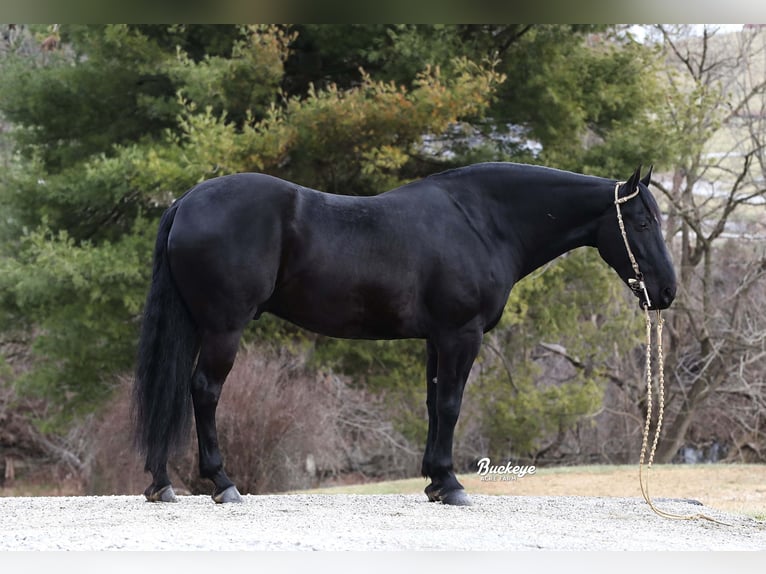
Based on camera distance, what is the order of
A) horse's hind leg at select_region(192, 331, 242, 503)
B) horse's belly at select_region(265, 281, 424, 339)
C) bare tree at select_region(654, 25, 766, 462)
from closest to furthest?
horse's hind leg at select_region(192, 331, 242, 503)
horse's belly at select_region(265, 281, 424, 339)
bare tree at select_region(654, 25, 766, 462)

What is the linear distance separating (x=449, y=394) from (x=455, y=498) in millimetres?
635

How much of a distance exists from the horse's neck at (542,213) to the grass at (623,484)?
4529mm

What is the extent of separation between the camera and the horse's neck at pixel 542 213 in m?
5.84


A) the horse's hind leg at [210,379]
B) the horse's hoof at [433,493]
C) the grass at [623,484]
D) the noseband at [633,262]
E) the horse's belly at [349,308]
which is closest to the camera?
the horse's hind leg at [210,379]

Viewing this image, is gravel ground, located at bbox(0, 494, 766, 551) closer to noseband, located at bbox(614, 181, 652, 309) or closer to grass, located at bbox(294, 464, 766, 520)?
noseband, located at bbox(614, 181, 652, 309)

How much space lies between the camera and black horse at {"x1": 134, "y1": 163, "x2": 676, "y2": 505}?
5.35m

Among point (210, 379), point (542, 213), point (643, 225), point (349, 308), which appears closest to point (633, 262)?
point (643, 225)

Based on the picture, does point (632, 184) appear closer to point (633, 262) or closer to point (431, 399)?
point (633, 262)

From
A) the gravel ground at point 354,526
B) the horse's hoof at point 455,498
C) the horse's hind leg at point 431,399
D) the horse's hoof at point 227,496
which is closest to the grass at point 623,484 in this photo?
the gravel ground at point 354,526

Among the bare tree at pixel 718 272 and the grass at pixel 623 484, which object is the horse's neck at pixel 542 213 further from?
the bare tree at pixel 718 272

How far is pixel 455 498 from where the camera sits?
5.69 metres

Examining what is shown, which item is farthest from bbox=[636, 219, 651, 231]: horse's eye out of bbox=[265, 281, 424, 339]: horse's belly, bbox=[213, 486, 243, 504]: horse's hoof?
bbox=[213, 486, 243, 504]: horse's hoof

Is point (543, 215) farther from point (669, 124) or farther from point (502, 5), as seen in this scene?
point (669, 124)

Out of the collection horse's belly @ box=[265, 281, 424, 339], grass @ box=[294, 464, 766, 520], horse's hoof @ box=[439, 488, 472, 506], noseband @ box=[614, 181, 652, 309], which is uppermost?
noseband @ box=[614, 181, 652, 309]
